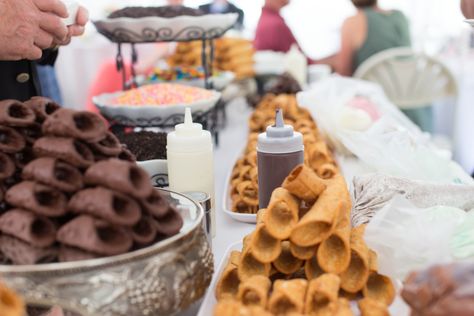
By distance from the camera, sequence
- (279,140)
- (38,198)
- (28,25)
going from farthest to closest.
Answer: (28,25) < (279,140) < (38,198)

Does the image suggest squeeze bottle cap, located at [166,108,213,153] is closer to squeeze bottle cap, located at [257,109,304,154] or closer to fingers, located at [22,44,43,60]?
squeeze bottle cap, located at [257,109,304,154]

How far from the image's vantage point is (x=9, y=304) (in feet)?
1.42

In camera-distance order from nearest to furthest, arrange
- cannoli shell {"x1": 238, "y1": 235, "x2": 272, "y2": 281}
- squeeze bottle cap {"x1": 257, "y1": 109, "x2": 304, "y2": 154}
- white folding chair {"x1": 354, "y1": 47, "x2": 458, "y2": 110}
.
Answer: cannoli shell {"x1": 238, "y1": 235, "x2": 272, "y2": 281} → squeeze bottle cap {"x1": 257, "y1": 109, "x2": 304, "y2": 154} → white folding chair {"x1": 354, "y1": 47, "x2": 458, "y2": 110}

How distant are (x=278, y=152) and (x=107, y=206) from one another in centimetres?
32

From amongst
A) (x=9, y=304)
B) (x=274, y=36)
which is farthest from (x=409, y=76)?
(x=9, y=304)

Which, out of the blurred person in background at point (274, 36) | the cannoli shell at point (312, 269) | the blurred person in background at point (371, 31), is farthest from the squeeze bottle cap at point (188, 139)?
the blurred person in background at point (371, 31)

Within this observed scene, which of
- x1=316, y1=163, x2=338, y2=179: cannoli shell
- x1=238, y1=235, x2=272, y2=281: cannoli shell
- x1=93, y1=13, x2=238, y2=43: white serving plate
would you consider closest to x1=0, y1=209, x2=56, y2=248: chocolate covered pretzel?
x1=238, y1=235, x2=272, y2=281: cannoli shell

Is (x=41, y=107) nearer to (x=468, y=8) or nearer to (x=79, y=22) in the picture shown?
(x=79, y=22)

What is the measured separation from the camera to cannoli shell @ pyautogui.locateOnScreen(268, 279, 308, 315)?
1.77 feet

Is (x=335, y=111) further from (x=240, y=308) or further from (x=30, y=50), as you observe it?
(x=240, y=308)

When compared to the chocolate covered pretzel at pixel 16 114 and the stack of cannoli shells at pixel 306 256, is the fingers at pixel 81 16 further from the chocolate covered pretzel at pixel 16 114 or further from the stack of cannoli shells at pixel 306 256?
the stack of cannoli shells at pixel 306 256

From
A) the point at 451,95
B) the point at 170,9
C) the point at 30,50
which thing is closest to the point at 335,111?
the point at 170,9

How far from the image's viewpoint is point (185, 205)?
668 millimetres

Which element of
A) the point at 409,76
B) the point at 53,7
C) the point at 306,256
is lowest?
the point at 409,76
